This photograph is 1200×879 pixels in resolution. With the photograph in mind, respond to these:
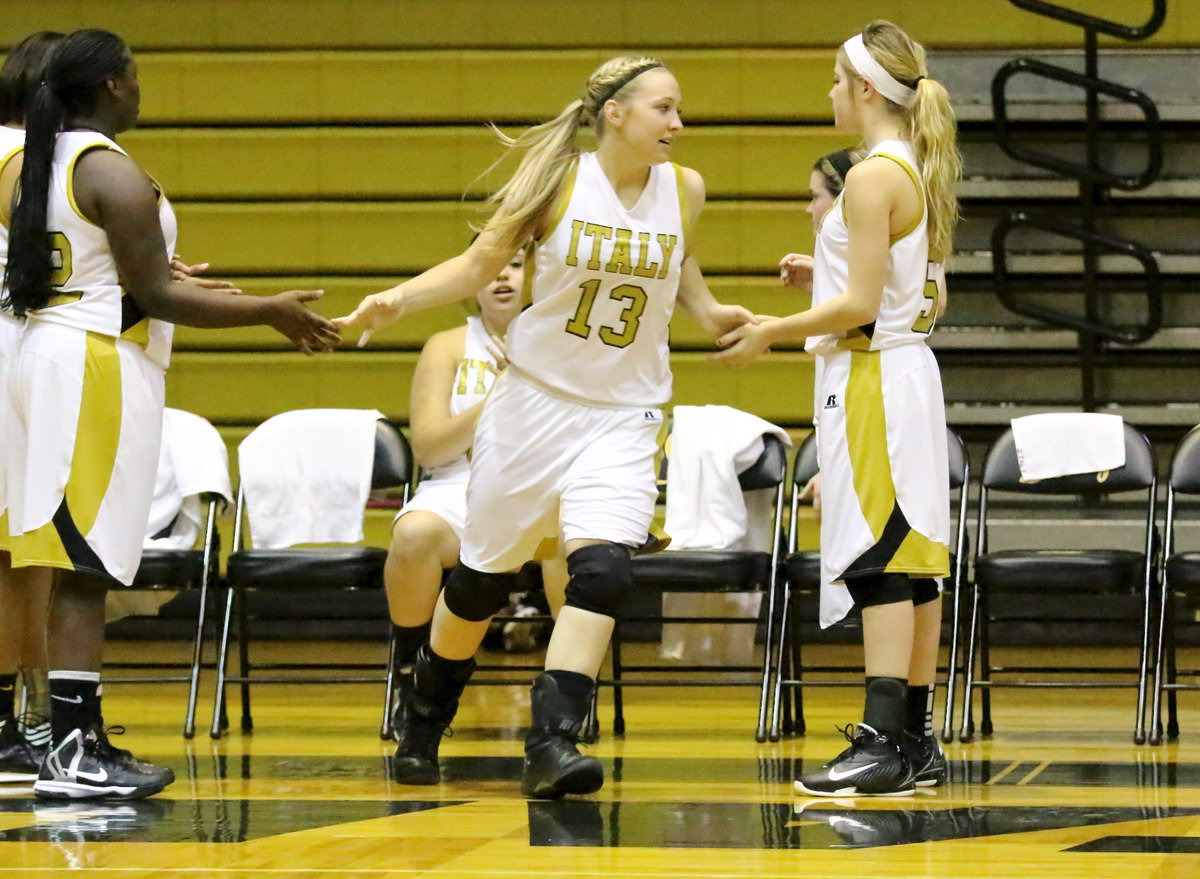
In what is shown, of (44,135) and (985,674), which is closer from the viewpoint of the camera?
(44,135)

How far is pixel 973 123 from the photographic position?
7184mm

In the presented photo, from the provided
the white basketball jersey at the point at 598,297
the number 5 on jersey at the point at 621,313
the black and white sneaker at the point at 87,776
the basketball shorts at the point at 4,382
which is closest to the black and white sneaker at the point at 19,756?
the black and white sneaker at the point at 87,776

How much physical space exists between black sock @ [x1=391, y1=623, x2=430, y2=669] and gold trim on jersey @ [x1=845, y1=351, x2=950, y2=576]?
1.42m

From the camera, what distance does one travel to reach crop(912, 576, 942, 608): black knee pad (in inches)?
145

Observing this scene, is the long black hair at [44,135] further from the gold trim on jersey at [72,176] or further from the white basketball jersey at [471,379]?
the white basketball jersey at [471,379]

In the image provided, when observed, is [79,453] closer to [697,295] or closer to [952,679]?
[697,295]

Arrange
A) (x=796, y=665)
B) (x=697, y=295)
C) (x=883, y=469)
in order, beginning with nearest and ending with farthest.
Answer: (x=883, y=469) < (x=697, y=295) < (x=796, y=665)

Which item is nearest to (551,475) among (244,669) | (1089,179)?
(244,669)

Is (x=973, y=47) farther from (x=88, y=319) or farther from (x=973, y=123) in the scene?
(x=88, y=319)

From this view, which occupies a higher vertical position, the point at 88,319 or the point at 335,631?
the point at 88,319

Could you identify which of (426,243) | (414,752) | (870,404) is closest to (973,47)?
(426,243)

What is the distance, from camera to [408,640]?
4.56 metres

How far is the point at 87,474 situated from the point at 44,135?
69cm

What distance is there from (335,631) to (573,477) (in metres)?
3.57
